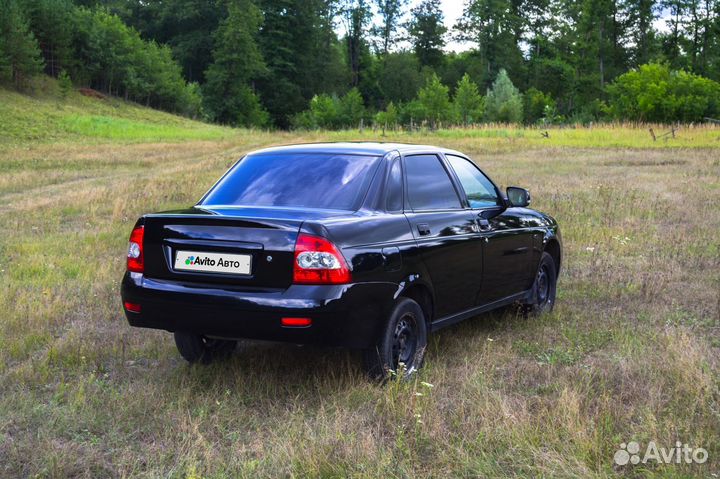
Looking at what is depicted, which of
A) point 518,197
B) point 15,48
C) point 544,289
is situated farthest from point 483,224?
point 15,48

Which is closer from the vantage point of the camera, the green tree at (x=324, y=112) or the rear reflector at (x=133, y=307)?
the rear reflector at (x=133, y=307)

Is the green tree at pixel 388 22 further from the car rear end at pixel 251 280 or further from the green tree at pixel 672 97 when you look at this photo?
the car rear end at pixel 251 280

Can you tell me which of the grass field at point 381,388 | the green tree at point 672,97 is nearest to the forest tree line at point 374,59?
the green tree at point 672,97

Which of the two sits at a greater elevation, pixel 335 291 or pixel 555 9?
pixel 555 9

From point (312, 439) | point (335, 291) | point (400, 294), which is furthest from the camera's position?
point (400, 294)

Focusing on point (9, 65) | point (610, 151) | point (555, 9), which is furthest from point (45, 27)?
point (610, 151)

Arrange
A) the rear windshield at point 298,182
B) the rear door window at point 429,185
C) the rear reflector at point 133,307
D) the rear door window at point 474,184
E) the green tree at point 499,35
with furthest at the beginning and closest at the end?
the green tree at point 499,35
the rear door window at point 474,184
the rear door window at point 429,185
the rear windshield at point 298,182
the rear reflector at point 133,307

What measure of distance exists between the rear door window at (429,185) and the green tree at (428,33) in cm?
10688

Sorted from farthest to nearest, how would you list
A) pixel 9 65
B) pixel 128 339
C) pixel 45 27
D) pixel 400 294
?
1. pixel 45 27
2. pixel 9 65
3. pixel 128 339
4. pixel 400 294

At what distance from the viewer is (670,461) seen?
383 centimetres

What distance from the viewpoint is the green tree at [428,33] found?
360 feet

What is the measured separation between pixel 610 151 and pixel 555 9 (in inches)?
2831

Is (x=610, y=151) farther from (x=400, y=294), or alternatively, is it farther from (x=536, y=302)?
(x=400, y=294)

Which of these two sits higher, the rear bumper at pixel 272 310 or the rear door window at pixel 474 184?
the rear door window at pixel 474 184
